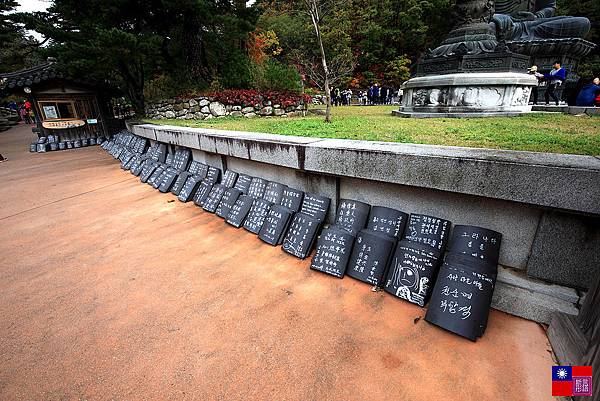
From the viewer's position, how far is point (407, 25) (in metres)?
24.4

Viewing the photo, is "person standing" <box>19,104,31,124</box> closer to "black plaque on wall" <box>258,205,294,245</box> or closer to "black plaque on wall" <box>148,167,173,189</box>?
"black plaque on wall" <box>148,167,173,189</box>

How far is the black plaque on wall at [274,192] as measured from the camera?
3.80 meters

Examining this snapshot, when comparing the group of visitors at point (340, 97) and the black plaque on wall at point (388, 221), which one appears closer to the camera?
the black plaque on wall at point (388, 221)

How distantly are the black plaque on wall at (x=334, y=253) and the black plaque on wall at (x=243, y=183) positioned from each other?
1904 mm

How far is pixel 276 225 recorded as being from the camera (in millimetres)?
3457

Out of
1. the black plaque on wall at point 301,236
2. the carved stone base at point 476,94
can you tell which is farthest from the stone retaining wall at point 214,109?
the black plaque on wall at point 301,236

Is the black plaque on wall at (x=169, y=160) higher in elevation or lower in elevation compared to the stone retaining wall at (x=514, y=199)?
lower

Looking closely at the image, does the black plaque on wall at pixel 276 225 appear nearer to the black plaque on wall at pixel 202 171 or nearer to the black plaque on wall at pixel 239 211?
the black plaque on wall at pixel 239 211

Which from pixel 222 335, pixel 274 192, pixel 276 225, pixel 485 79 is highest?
pixel 485 79

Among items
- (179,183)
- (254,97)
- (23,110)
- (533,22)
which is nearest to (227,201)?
(179,183)

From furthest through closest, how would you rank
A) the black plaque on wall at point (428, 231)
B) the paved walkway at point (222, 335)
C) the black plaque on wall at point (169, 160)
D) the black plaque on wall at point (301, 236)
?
the black plaque on wall at point (169, 160) < the black plaque on wall at point (301, 236) < the black plaque on wall at point (428, 231) < the paved walkway at point (222, 335)

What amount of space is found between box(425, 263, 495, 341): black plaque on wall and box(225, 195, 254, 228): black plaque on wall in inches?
106

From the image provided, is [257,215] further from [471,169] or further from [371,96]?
[371,96]

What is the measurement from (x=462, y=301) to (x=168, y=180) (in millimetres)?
5661
